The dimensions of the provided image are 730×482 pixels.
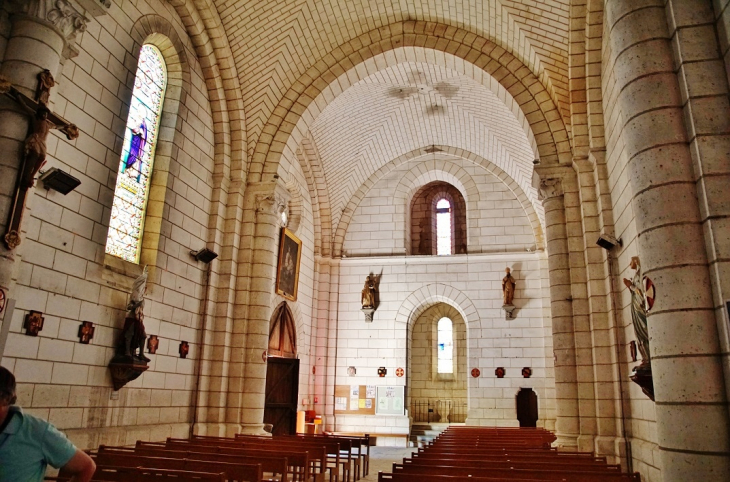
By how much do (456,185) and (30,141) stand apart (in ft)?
45.6

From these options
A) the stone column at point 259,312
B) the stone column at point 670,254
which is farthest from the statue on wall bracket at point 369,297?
the stone column at point 670,254

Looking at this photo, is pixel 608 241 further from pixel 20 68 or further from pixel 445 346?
pixel 445 346

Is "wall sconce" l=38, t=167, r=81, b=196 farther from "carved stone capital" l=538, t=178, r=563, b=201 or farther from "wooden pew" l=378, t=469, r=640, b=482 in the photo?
"carved stone capital" l=538, t=178, r=563, b=201

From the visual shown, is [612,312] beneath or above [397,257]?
beneath

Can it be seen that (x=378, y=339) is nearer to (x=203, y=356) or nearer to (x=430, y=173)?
(x=430, y=173)

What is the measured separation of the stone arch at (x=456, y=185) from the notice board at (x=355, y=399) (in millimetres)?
4274

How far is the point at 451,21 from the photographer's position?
11.3 metres

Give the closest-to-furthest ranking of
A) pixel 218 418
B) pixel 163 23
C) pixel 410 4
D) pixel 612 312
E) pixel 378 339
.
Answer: pixel 612 312 < pixel 163 23 < pixel 218 418 < pixel 410 4 < pixel 378 339

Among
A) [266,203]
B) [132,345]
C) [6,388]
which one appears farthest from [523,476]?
[266,203]

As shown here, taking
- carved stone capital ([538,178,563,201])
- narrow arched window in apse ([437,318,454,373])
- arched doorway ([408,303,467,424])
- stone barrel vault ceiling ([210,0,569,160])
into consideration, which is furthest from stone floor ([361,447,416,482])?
stone barrel vault ceiling ([210,0,569,160])

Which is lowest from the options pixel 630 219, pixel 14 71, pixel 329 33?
pixel 630 219

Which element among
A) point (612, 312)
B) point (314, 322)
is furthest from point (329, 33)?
point (314, 322)

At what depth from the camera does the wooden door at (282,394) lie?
43.2 feet

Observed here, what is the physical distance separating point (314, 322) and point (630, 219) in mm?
11363
